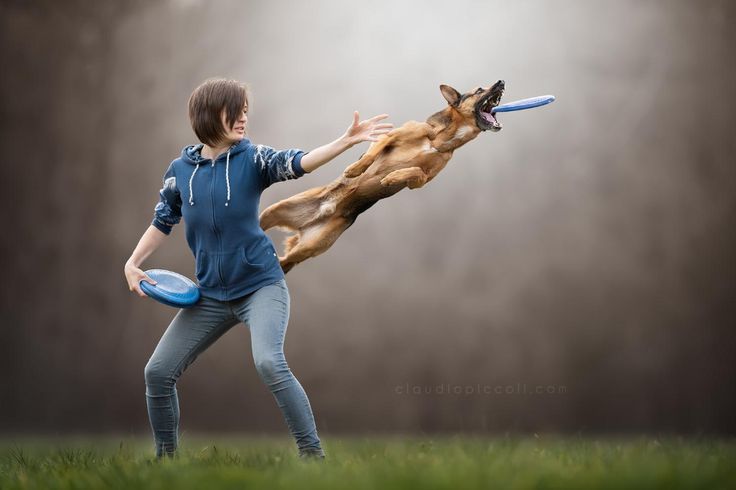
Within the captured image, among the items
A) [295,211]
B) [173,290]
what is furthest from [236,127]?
[295,211]

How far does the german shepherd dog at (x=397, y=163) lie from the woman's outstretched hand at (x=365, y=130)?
0.44 meters

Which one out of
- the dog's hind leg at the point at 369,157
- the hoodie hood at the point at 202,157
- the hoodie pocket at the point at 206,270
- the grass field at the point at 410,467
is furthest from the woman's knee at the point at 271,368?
the dog's hind leg at the point at 369,157

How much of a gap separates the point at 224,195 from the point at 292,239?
0.82 m

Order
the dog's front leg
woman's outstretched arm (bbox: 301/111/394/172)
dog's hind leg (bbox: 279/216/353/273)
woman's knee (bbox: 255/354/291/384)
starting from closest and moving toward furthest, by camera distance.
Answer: woman's knee (bbox: 255/354/291/384) → woman's outstretched arm (bbox: 301/111/394/172) → the dog's front leg → dog's hind leg (bbox: 279/216/353/273)

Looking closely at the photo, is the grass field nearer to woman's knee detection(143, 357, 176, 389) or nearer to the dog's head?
woman's knee detection(143, 357, 176, 389)

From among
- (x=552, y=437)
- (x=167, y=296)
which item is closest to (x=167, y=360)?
(x=167, y=296)

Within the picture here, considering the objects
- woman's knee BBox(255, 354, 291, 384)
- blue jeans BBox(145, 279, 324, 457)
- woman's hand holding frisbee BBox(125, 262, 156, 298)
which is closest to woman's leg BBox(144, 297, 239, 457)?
blue jeans BBox(145, 279, 324, 457)

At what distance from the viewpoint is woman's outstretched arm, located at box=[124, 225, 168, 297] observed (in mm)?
3309

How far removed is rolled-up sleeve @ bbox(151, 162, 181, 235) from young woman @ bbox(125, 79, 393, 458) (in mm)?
74

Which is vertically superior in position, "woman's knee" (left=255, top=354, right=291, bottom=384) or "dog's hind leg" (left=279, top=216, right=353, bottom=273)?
"dog's hind leg" (left=279, top=216, right=353, bottom=273)

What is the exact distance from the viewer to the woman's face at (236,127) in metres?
3.19

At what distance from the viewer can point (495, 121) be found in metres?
3.70

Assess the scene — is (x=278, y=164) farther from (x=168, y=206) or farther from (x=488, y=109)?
(x=488, y=109)

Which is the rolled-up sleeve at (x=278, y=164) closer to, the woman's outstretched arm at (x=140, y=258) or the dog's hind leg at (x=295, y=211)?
the woman's outstretched arm at (x=140, y=258)
